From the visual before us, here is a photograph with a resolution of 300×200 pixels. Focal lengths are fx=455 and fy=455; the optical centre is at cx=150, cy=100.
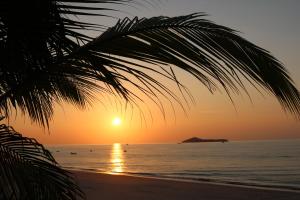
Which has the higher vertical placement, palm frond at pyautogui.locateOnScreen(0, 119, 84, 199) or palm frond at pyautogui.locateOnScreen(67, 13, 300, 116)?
palm frond at pyautogui.locateOnScreen(67, 13, 300, 116)

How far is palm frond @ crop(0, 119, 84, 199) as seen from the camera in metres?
2.03

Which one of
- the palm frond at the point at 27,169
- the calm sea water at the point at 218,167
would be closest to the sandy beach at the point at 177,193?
the calm sea water at the point at 218,167

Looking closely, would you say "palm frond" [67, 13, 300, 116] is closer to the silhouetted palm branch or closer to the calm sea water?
the silhouetted palm branch

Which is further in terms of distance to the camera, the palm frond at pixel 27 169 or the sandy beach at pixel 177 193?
the sandy beach at pixel 177 193

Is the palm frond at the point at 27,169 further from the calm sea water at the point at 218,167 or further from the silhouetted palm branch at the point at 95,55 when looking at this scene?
the calm sea water at the point at 218,167

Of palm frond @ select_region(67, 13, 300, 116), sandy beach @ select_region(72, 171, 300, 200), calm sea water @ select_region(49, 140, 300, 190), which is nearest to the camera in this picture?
palm frond @ select_region(67, 13, 300, 116)

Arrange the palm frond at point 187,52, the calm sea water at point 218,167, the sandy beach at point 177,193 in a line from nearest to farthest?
the palm frond at point 187,52
the sandy beach at point 177,193
the calm sea water at point 218,167

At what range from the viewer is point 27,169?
2.11 m

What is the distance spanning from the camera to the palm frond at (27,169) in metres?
2.03

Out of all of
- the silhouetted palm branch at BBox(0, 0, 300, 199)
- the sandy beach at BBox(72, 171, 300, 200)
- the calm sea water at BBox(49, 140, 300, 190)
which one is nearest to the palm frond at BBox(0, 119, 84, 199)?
the silhouetted palm branch at BBox(0, 0, 300, 199)

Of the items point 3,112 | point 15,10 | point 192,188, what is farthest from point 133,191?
point 15,10

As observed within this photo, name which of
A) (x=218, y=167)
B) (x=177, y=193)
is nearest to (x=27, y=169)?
(x=177, y=193)

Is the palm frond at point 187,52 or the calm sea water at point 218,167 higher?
the palm frond at point 187,52

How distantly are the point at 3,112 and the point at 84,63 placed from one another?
2.44 feet
